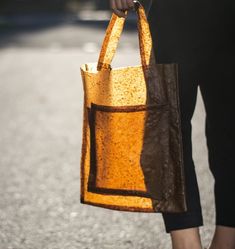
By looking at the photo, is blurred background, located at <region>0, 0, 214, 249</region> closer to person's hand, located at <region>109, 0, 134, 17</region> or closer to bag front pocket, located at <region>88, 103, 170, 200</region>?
person's hand, located at <region>109, 0, 134, 17</region>

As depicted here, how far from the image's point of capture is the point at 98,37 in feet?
51.3

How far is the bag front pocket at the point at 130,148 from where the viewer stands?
2184mm

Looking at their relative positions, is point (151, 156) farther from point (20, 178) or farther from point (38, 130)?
point (38, 130)

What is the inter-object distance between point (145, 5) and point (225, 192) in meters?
0.69

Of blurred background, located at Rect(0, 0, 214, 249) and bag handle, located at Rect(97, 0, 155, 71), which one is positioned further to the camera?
blurred background, located at Rect(0, 0, 214, 249)

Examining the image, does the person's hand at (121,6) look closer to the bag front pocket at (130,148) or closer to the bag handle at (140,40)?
the bag handle at (140,40)

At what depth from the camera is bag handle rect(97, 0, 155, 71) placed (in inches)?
86.6

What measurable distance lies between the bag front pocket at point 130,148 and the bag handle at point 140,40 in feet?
0.46

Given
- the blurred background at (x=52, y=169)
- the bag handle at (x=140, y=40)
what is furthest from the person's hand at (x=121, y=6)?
the blurred background at (x=52, y=169)

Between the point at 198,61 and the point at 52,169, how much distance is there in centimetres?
238

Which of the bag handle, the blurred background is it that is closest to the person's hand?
the bag handle

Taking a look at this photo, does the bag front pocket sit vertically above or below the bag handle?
below

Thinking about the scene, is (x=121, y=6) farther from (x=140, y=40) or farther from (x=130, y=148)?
(x=130, y=148)

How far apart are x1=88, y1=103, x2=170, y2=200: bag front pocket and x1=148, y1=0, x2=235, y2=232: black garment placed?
142 mm
